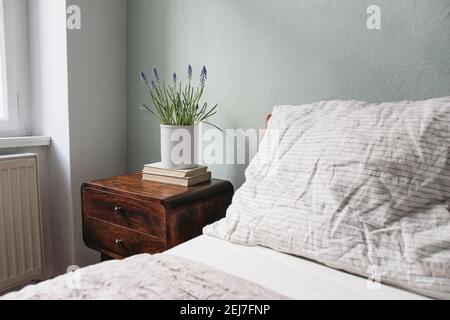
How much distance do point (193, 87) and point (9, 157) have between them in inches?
34.0

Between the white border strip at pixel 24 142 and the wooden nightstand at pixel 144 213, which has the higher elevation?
the white border strip at pixel 24 142

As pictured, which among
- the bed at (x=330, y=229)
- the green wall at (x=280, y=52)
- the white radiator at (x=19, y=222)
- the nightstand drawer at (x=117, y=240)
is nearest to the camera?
the bed at (x=330, y=229)

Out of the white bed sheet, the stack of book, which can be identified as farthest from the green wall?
the white bed sheet

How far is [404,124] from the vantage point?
908 millimetres

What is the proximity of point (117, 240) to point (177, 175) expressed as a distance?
1.11ft

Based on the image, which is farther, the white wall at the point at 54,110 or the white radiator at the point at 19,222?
the white wall at the point at 54,110

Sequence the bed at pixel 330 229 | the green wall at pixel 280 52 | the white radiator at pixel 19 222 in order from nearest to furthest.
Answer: the bed at pixel 330 229
the green wall at pixel 280 52
the white radiator at pixel 19 222

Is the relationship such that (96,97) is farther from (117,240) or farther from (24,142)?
(117,240)

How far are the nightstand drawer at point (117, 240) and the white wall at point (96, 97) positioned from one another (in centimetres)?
35

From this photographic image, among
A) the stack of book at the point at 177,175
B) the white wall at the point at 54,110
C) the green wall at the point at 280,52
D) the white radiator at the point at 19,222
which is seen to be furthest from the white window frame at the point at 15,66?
the stack of book at the point at 177,175

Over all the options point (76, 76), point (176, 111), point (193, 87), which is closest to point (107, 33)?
point (76, 76)

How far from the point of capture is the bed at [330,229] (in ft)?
2.33

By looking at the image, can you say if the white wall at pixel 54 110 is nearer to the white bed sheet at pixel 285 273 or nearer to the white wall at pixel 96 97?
the white wall at pixel 96 97

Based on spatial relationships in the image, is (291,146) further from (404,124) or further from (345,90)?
(345,90)
